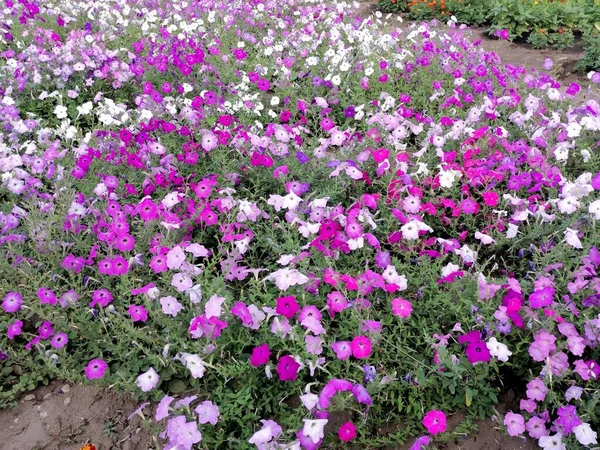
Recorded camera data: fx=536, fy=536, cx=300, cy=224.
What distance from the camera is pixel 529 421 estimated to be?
2.46 meters

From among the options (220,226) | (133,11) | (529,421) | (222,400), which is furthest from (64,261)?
(133,11)

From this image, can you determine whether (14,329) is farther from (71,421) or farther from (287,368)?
(287,368)

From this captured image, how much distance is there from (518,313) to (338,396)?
3.33 ft

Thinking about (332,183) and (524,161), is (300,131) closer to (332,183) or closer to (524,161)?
(332,183)

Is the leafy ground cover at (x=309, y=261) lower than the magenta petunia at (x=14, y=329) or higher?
higher

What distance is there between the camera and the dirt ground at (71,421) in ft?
8.82

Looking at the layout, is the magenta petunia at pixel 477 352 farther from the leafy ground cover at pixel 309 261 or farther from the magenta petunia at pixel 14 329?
the magenta petunia at pixel 14 329

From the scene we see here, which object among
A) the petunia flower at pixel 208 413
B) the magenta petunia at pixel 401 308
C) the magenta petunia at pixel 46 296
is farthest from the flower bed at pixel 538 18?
the magenta petunia at pixel 46 296

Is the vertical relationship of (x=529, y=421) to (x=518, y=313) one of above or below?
below

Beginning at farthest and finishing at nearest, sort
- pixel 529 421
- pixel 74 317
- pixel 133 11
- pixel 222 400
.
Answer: pixel 133 11
pixel 74 317
pixel 222 400
pixel 529 421

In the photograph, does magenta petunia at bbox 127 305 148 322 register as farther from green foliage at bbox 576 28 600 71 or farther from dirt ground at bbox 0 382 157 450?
green foliage at bbox 576 28 600 71

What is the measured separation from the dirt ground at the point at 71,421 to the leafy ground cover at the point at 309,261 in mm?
98

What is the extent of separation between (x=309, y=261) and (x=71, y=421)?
1.55 metres

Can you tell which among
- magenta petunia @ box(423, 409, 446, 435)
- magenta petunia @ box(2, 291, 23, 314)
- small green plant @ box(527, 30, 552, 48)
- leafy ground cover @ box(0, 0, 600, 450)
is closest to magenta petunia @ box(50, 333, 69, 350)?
leafy ground cover @ box(0, 0, 600, 450)
